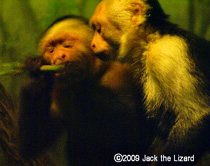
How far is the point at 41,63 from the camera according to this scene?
1.93 m

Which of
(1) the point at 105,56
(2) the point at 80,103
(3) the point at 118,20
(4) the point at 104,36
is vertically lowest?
(2) the point at 80,103

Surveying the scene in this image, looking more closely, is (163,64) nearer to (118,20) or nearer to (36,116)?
(118,20)

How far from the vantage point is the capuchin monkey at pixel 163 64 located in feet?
5.43

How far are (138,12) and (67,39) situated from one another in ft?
1.86

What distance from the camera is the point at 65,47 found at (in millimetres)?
2035

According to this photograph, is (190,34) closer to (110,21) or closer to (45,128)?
(110,21)

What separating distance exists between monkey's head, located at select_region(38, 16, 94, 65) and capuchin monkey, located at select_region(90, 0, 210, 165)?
0.40 feet

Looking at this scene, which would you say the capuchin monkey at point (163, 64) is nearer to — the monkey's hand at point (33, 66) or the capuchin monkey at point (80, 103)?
the capuchin monkey at point (80, 103)

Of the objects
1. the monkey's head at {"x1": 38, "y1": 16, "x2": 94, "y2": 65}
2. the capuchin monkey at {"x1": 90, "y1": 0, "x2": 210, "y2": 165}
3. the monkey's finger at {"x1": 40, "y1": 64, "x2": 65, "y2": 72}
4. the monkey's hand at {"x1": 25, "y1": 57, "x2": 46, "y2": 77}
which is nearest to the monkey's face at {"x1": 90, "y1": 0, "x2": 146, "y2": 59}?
the capuchin monkey at {"x1": 90, "y1": 0, "x2": 210, "y2": 165}

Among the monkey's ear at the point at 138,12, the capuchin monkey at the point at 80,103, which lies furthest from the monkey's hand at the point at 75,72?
the monkey's ear at the point at 138,12

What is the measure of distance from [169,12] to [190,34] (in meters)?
0.27

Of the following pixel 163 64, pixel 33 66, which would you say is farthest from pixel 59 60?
pixel 163 64

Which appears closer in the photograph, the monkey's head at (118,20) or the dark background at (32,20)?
the monkey's head at (118,20)

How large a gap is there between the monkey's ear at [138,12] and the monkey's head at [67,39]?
41cm
